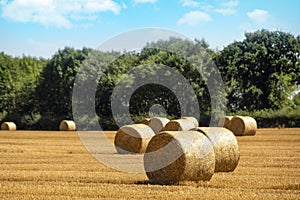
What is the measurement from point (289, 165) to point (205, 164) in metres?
4.42


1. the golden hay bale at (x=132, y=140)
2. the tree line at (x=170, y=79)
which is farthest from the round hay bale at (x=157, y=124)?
the tree line at (x=170, y=79)

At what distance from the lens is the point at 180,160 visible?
1318 centimetres

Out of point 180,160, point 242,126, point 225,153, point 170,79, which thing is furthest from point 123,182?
point 170,79

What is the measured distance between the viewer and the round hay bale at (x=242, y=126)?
34469 mm

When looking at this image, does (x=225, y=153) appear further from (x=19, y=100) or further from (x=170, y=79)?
(x=19, y=100)

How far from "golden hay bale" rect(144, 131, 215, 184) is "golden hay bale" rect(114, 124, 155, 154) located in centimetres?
856

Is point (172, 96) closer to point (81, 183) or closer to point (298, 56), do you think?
point (298, 56)

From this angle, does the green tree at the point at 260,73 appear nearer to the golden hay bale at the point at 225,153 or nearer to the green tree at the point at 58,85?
the green tree at the point at 58,85

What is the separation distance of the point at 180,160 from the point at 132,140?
9.44 meters

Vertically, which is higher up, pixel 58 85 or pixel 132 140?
pixel 58 85

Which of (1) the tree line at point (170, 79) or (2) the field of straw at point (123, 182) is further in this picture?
(1) the tree line at point (170, 79)

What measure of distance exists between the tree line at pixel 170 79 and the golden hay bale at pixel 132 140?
1070 inches

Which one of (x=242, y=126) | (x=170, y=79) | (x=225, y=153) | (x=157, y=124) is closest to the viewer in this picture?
(x=225, y=153)

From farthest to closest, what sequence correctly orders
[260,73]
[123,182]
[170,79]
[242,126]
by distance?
1. [260,73]
2. [170,79]
3. [242,126]
4. [123,182]
